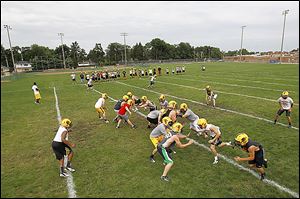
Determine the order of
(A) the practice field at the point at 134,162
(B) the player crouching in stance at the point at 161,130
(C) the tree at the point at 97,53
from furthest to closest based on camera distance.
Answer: (C) the tree at the point at 97,53, (B) the player crouching in stance at the point at 161,130, (A) the practice field at the point at 134,162

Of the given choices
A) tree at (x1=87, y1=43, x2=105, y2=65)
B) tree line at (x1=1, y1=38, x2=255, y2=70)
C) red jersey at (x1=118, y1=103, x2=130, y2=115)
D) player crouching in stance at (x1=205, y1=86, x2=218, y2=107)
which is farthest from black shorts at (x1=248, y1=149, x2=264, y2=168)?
tree at (x1=87, y1=43, x2=105, y2=65)

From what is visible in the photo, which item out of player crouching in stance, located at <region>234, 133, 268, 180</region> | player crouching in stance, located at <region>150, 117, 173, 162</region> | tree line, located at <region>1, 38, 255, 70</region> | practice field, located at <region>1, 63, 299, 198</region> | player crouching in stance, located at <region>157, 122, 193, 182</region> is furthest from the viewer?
tree line, located at <region>1, 38, 255, 70</region>

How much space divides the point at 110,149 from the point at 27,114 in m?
9.11

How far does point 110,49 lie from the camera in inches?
5103

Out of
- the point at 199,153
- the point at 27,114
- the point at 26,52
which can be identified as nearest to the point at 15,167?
the point at 199,153

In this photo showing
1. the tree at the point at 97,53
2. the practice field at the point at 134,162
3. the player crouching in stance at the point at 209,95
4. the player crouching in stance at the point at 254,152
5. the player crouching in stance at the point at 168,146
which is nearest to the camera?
the practice field at the point at 134,162

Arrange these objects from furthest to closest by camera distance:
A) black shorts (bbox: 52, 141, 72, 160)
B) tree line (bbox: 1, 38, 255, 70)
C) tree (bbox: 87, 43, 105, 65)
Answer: tree (bbox: 87, 43, 105, 65)
tree line (bbox: 1, 38, 255, 70)
black shorts (bbox: 52, 141, 72, 160)

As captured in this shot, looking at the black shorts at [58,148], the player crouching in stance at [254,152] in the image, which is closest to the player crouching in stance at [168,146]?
the player crouching in stance at [254,152]

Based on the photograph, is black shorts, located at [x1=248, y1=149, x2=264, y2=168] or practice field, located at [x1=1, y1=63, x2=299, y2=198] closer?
practice field, located at [x1=1, y1=63, x2=299, y2=198]

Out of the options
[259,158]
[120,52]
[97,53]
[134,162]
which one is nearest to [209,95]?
[134,162]

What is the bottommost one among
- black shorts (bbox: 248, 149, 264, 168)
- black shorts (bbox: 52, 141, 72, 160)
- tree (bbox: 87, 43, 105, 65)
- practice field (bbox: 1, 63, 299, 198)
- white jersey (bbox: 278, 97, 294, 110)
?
practice field (bbox: 1, 63, 299, 198)

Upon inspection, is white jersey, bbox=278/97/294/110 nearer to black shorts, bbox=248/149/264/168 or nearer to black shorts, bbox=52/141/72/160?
black shorts, bbox=248/149/264/168

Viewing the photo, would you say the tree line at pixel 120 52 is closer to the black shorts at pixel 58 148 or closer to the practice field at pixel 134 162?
the practice field at pixel 134 162

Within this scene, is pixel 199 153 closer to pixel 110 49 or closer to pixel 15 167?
pixel 15 167
